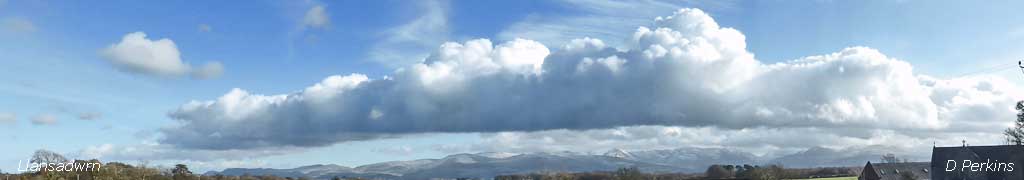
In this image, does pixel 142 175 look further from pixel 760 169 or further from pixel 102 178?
pixel 760 169

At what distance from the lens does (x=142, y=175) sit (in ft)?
556

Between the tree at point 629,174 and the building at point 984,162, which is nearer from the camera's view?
the building at point 984,162

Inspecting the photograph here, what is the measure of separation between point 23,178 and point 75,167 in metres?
14.6

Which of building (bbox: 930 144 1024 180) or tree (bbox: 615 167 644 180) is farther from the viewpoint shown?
tree (bbox: 615 167 644 180)

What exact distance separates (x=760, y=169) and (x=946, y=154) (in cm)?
3980

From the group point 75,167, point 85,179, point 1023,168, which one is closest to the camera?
point 85,179

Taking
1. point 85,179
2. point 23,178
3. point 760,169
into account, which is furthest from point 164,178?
point 760,169

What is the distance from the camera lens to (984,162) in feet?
532

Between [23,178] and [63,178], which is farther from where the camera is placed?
[23,178]

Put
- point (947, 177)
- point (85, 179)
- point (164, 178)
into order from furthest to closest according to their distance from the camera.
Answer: point (164, 178) < point (947, 177) < point (85, 179)

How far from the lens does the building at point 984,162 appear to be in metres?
160

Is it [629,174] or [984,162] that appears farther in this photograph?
[629,174]

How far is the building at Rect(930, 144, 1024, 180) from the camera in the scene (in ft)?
526

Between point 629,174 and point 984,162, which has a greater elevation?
point 984,162
